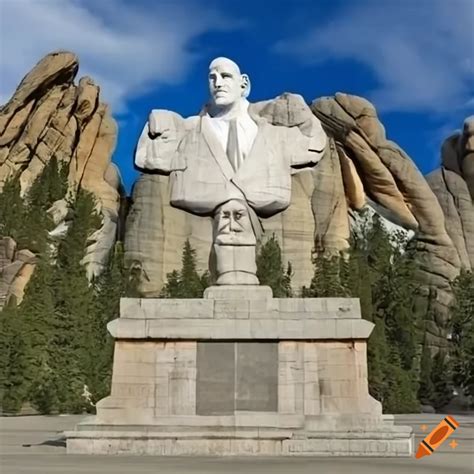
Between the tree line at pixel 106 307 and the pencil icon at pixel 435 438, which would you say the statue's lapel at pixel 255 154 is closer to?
the pencil icon at pixel 435 438

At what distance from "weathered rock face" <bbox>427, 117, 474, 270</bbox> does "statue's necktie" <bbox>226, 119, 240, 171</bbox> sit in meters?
24.3

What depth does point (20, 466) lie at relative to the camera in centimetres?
578

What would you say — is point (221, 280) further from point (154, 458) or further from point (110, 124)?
point (110, 124)

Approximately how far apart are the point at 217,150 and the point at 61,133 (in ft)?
80.7

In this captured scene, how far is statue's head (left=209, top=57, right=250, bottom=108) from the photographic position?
325 inches

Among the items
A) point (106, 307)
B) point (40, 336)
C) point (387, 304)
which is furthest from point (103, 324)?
point (387, 304)

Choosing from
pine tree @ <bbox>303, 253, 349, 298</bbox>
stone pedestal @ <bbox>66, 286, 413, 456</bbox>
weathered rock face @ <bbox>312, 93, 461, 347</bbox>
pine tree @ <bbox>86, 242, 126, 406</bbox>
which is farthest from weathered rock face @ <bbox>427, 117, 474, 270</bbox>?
stone pedestal @ <bbox>66, 286, 413, 456</bbox>

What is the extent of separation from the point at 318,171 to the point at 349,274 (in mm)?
7004

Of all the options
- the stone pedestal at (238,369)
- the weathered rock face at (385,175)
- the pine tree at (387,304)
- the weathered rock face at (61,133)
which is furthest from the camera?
the weathered rock face at (385,175)

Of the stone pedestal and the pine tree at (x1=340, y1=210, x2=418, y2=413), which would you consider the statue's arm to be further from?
the pine tree at (x1=340, y1=210, x2=418, y2=413)

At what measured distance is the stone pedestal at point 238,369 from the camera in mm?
7320

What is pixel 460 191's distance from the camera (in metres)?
32.0

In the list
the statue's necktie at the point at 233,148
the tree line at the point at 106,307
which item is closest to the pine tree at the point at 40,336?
the tree line at the point at 106,307

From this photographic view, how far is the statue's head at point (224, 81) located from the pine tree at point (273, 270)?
53.0ft
